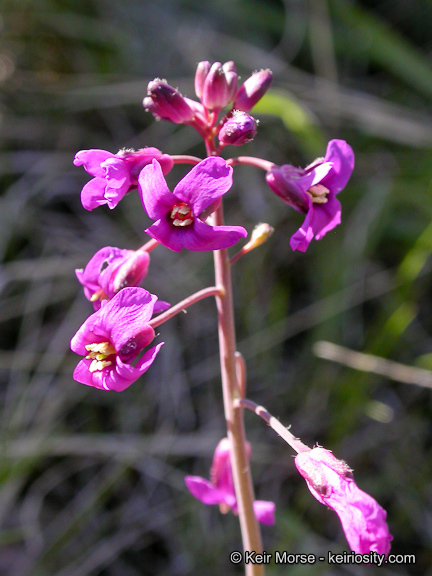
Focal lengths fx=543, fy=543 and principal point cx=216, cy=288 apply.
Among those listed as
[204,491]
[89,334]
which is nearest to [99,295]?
[89,334]

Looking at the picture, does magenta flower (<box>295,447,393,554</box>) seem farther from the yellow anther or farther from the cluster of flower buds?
the cluster of flower buds

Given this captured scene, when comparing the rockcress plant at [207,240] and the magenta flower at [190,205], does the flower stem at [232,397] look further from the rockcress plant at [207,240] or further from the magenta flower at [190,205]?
the magenta flower at [190,205]

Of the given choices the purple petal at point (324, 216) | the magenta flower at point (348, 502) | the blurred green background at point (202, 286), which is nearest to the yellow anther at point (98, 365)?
the magenta flower at point (348, 502)

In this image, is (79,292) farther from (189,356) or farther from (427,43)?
(427,43)

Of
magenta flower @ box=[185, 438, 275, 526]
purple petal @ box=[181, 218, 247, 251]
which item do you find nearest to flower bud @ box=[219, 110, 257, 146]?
purple petal @ box=[181, 218, 247, 251]

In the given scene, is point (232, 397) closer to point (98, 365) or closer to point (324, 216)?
point (98, 365)

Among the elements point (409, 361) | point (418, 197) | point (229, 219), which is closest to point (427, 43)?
point (418, 197)

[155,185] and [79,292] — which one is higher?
[155,185]
